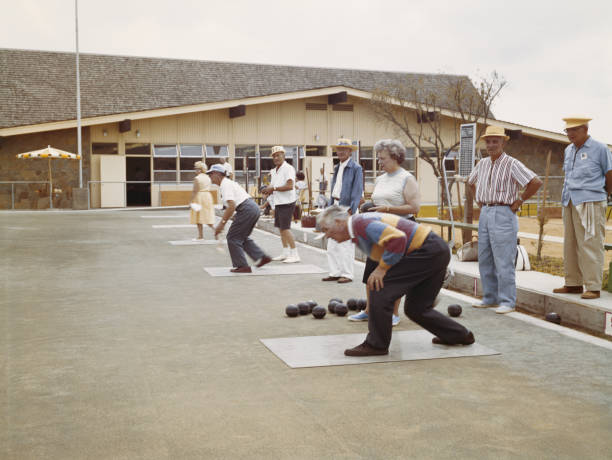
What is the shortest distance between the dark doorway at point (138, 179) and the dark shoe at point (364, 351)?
27506 mm

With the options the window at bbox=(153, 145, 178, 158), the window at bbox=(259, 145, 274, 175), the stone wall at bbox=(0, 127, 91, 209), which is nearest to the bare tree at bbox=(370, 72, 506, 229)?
the window at bbox=(259, 145, 274, 175)

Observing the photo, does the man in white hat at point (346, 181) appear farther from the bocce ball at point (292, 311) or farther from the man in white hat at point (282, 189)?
the bocce ball at point (292, 311)

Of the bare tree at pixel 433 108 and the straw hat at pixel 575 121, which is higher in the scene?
the bare tree at pixel 433 108

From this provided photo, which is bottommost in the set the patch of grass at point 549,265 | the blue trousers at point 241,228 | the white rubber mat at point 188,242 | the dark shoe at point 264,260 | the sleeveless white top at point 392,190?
the white rubber mat at point 188,242

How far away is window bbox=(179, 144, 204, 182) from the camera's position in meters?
32.7

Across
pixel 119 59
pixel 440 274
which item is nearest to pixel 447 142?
pixel 119 59

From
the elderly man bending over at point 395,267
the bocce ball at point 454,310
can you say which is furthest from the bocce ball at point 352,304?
the elderly man bending over at point 395,267

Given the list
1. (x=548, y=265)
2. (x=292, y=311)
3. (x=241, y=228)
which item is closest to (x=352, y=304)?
(x=292, y=311)

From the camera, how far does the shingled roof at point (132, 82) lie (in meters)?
31.4

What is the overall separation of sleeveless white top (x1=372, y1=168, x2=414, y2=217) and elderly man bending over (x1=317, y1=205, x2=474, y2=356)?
4.22ft

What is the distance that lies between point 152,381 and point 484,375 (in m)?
2.36

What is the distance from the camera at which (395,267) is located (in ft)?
18.4

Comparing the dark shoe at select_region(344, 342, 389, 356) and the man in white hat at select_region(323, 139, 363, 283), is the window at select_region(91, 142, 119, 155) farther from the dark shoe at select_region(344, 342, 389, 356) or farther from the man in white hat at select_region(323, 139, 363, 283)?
the dark shoe at select_region(344, 342, 389, 356)

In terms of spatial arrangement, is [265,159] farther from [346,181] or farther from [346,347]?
[346,347]
